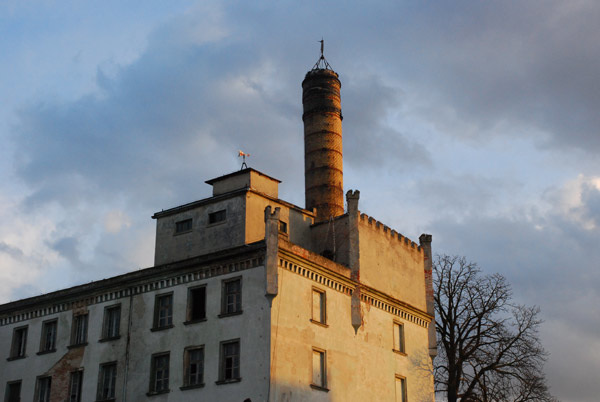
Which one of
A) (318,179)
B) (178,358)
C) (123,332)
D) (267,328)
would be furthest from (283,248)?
(318,179)

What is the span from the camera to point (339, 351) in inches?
1347

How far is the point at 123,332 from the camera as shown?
35469 millimetres

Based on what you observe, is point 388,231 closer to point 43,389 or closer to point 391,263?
point 391,263

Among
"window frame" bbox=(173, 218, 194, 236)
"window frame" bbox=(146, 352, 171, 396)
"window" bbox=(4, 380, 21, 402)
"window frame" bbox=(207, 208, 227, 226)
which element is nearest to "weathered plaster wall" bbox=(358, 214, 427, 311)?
Result: "window frame" bbox=(207, 208, 227, 226)

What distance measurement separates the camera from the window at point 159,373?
3325cm

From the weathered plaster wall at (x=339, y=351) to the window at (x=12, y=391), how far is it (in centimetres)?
1585

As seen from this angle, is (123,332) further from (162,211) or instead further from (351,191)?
(351,191)

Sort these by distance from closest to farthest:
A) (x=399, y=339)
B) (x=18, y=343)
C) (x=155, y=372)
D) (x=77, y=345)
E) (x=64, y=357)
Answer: (x=155, y=372), (x=77, y=345), (x=64, y=357), (x=399, y=339), (x=18, y=343)

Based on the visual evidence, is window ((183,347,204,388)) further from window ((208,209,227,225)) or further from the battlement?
the battlement

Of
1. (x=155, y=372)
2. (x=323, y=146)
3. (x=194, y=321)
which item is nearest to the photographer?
(x=194, y=321)

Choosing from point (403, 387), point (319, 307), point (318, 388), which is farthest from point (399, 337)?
point (318, 388)

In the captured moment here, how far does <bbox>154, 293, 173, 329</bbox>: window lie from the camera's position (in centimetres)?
3438

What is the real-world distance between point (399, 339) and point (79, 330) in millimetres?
16160

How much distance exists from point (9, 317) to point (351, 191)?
1961 centimetres
